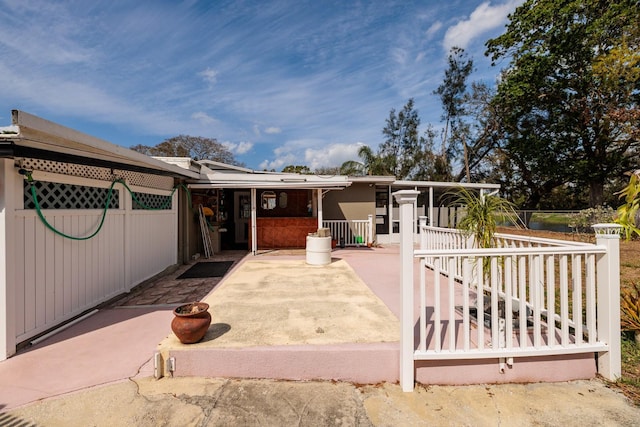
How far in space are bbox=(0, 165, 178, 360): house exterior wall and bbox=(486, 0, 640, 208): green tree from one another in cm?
1950

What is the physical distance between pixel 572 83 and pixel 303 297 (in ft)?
68.9

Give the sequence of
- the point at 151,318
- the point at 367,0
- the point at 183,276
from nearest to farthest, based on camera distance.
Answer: the point at 151,318
the point at 183,276
the point at 367,0

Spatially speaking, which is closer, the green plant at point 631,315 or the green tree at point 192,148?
the green plant at point 631,315

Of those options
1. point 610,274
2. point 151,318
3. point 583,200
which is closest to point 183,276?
point 151,318

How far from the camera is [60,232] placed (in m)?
3.34

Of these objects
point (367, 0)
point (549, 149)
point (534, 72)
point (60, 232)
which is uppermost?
point (534, 72)

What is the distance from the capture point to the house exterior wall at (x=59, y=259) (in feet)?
8.96

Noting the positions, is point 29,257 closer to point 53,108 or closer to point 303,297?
→ point 303,297

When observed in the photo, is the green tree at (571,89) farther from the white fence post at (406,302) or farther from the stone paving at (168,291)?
the stone paving at (168,291)

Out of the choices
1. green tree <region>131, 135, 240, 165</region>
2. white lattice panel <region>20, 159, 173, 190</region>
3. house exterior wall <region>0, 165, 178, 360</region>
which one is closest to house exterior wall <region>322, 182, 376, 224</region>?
white lattice panel <region>20, 159, 173, 190</region>

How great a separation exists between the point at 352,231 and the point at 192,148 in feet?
81.0

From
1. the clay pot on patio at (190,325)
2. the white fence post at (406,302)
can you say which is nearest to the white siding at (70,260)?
the clay pot on patio at (190,325)

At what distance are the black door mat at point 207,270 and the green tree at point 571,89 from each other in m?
18.1

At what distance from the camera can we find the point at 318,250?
260 inches
